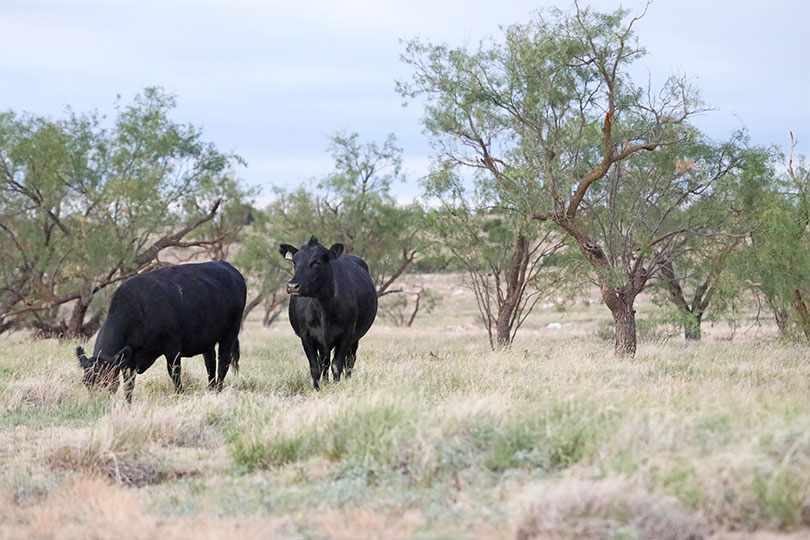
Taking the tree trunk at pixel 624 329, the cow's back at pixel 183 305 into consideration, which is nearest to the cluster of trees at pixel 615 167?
the tree trunk at pixel 624 329

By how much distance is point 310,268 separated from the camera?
422 inches

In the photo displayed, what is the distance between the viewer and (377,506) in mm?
5191

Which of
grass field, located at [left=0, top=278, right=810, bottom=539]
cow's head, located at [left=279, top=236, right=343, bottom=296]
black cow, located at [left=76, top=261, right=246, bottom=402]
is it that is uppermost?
cow's head, located at [left=279, top=236, right=343, bottom=296]

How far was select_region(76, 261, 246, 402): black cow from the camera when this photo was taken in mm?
9859

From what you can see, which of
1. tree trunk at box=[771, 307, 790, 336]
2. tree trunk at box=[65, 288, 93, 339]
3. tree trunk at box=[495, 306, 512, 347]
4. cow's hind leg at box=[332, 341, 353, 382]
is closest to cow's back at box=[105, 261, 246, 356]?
cow's hind leg at box=[332, 341, 353, 382]

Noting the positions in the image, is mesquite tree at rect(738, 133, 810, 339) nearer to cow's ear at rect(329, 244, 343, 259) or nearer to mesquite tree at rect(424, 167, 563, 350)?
mesquite tree at rect(424, 167, 563, 350)

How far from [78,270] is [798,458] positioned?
731 inches

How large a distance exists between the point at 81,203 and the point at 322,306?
43.8ft

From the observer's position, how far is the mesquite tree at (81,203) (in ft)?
67.8

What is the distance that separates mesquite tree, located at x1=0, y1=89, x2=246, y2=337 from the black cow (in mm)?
9311

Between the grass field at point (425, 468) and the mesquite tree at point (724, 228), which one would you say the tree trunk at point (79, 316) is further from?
the mesquite tree at point (724, 228)

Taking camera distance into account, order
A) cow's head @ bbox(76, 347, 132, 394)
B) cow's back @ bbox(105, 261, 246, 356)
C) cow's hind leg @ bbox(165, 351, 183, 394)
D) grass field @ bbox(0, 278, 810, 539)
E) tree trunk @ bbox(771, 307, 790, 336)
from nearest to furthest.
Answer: grass field @ bbox(0, 278, 810, 539)
cow's head @ bbox(76, 347, 132, 394)
cow's back @ bbox(105, 261, 246, 356)
cow's hind leg @ bbox(165, 351, 183, 394)
tree trunk @ bbox(771, 307, 790, 336)

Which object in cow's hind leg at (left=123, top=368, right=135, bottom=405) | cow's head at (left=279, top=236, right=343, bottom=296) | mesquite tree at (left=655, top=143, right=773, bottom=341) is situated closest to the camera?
cow's hind leg at (left=123, top=368, right=135, bottom=405)

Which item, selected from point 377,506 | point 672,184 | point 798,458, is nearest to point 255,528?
point 377,506
